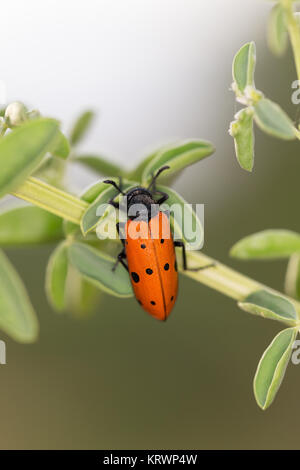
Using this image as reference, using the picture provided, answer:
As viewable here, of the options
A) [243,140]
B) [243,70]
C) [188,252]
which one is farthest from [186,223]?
[243,70]

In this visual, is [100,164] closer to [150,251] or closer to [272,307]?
[150,251]

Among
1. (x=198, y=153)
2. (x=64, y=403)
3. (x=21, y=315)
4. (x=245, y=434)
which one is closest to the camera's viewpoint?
(x=21, y=315)

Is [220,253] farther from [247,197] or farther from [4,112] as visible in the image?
[4,112]

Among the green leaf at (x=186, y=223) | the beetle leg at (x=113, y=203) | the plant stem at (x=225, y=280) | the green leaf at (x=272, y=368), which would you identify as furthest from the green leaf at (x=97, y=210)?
the green leaf at (x=272, y=368)

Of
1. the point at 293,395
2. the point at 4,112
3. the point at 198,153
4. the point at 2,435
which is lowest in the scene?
the point at 2,435

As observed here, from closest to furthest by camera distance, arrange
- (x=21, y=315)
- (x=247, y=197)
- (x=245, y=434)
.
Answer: (x=21, y=315) < (x=245, y=434) < (x=247, y=197)

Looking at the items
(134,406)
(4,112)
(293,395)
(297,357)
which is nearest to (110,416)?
(134,406)

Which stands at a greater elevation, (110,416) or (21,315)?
(21,315)

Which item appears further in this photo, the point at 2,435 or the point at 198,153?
the point at 2,435
